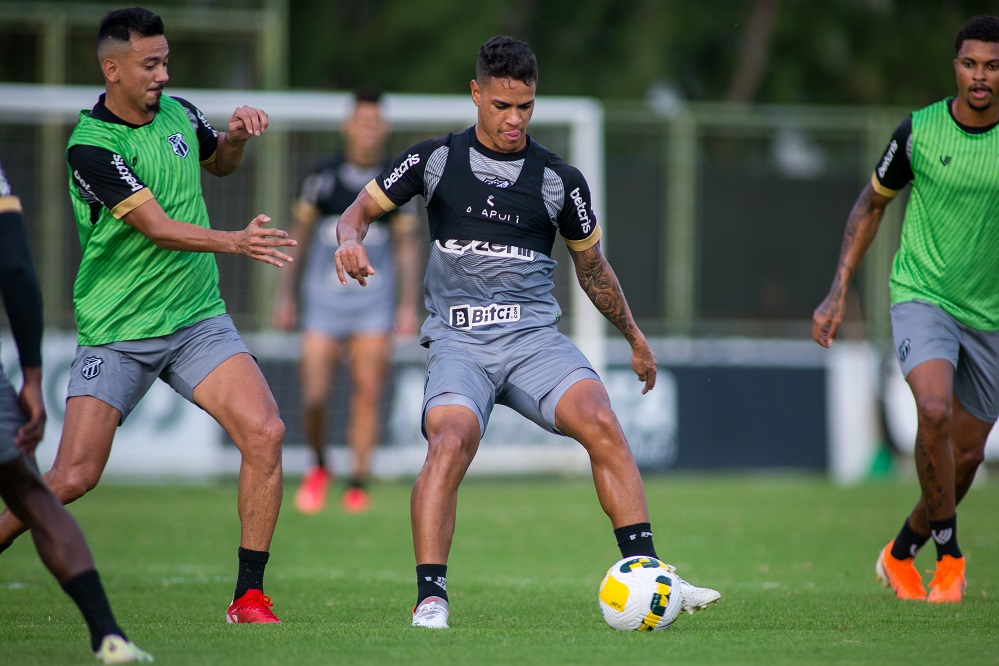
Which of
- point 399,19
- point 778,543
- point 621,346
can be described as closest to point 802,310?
point 621,346

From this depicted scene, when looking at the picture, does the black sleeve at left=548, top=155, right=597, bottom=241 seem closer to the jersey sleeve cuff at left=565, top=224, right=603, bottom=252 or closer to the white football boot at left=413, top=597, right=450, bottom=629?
the jersey sleeve cuff at left=565, top=224, right=603, bottom=252

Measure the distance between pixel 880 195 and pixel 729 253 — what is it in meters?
11.0

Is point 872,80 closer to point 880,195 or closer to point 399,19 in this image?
point 399,19

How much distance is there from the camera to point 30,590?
6.95m

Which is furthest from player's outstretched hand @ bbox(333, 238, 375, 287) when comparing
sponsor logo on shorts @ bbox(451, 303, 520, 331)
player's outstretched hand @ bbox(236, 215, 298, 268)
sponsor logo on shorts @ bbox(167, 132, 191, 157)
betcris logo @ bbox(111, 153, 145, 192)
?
sponsor logo on shorts @ bbox(167, 132, 191, 157)

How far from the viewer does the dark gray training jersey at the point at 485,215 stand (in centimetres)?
595

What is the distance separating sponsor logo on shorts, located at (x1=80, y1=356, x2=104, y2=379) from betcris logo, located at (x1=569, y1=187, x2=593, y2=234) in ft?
7.26

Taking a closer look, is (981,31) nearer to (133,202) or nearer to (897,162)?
(897,162)

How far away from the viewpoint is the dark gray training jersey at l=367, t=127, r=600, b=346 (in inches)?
234

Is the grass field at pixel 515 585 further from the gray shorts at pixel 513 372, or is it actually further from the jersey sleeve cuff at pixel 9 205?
the jersey sleeve cuff at pixel 9 205

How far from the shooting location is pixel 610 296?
617 centimetres

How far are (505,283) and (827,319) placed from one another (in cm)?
189

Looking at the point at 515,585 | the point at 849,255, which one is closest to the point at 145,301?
the point at 515,585

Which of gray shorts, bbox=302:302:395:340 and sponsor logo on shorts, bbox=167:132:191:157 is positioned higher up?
sponsor logo on shorts, bbox=167:132:191:157
